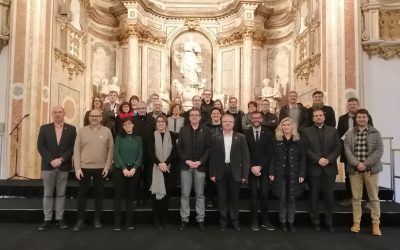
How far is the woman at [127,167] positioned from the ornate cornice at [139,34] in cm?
833

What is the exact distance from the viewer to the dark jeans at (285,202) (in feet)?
16.4

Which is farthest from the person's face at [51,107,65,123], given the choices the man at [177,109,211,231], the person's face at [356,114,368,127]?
the person's face at [356,114,368,127]

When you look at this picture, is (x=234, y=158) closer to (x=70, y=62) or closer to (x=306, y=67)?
(x=306, y=67)

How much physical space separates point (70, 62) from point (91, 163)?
6356 millimetres

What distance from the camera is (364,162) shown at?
489 cm

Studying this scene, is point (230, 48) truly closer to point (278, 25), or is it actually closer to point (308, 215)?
point (278, 25)

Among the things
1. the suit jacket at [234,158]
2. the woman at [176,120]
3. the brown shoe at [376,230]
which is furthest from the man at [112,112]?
the brown shoe at [376,230]

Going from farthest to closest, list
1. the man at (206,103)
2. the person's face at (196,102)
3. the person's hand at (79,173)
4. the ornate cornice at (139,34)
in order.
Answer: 1. the ornate cornice at (139,34)
2. the man at (206,103)
3. the person's face at (196,102)
4. the person's hand at (79,173)

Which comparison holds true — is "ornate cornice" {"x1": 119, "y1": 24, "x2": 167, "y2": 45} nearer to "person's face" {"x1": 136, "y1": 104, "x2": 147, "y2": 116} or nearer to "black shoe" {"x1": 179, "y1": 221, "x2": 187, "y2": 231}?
"person's face" {"x1": 136, "y1": 104, "x2": 147, "y2": 116}

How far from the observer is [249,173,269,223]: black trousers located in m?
5.07

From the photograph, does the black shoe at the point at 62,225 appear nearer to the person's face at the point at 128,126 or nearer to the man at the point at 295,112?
the person's face at the point at 128,126

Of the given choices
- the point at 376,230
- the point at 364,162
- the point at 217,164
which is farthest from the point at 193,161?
the point at 376,230

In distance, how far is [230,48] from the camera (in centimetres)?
1361

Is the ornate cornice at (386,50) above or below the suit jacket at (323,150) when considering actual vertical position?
above
